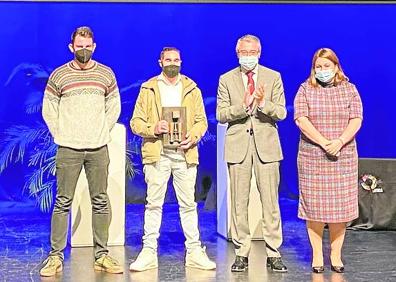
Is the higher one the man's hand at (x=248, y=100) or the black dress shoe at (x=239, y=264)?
the man's hand at (x=248, y=100)

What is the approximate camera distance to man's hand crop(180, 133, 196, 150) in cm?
447

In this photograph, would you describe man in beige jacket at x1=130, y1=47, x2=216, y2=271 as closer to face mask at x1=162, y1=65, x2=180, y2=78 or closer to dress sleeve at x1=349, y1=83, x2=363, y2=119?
face mask at x1=162, y1=65, x2=180, y2=78

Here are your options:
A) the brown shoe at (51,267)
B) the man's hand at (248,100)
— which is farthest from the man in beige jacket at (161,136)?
the brown shoe at (51,267)

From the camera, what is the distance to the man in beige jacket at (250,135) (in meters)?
4.45

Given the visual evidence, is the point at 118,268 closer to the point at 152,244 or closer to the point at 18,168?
the point at 152,244

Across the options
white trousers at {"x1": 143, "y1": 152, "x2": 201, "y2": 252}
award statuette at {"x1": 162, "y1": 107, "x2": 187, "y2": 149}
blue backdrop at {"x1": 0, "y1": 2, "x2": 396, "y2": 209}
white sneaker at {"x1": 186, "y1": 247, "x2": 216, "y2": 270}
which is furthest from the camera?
blue backdrop at {"x1": 0, "y1": 2, "x2": 396, "y2": 209}

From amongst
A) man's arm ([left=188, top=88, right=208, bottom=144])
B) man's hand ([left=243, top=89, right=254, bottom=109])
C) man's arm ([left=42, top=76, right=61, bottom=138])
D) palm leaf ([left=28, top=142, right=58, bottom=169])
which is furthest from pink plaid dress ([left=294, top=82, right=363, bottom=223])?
palm leaf ([left=28, top=142, right=58, bottom=169])

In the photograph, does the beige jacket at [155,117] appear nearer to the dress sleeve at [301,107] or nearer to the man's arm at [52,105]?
the man's arm at [52,105]

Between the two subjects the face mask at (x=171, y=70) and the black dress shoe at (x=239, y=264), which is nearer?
the face mask at (x=171, y=70)

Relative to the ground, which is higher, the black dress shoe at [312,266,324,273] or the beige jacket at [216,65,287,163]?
the beige jacket at [216,65,287,163]

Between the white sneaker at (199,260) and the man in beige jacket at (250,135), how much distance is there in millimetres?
276

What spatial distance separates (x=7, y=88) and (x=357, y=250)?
370 cm

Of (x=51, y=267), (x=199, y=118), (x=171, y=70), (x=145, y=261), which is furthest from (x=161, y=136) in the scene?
(x=51, y=267)

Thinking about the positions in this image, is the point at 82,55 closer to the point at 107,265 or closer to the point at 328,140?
the point at 107,265
